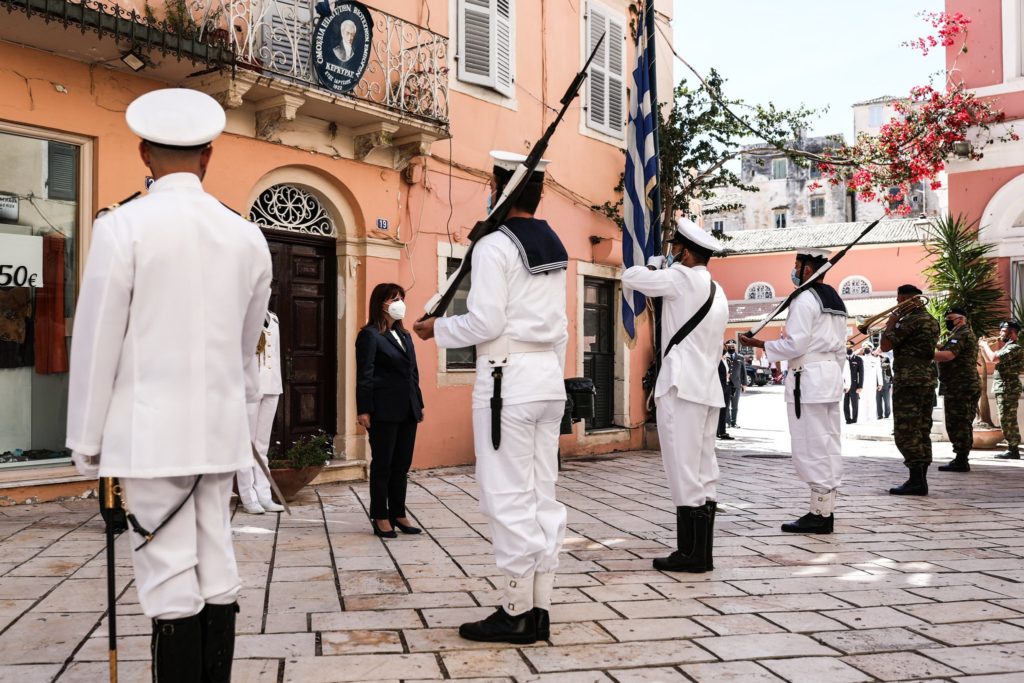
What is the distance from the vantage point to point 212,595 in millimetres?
2680

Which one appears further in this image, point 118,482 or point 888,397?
point 888,397

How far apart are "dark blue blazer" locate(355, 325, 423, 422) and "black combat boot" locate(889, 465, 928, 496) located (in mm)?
5061

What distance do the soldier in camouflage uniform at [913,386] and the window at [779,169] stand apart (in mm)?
48952

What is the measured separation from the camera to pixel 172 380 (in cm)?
261

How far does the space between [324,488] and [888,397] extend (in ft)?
51.5

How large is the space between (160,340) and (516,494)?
175 cm

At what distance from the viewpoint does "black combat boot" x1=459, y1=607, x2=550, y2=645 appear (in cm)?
389

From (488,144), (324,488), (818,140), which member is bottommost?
(324,488)

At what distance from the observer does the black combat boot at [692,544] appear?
17.4 feet

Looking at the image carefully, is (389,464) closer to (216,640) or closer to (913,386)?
(216,640)

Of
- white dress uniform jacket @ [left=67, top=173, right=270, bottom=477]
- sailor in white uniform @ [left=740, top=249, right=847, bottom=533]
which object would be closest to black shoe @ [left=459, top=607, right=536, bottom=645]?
white dress uniform jacket @ [left=67, top=173, right=270, bottom=477]

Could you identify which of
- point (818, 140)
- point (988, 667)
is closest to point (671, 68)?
point (988, 667)

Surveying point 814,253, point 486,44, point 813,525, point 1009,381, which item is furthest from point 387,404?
point 1009,381

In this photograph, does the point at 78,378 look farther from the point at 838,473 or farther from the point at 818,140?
the point at 818,140
